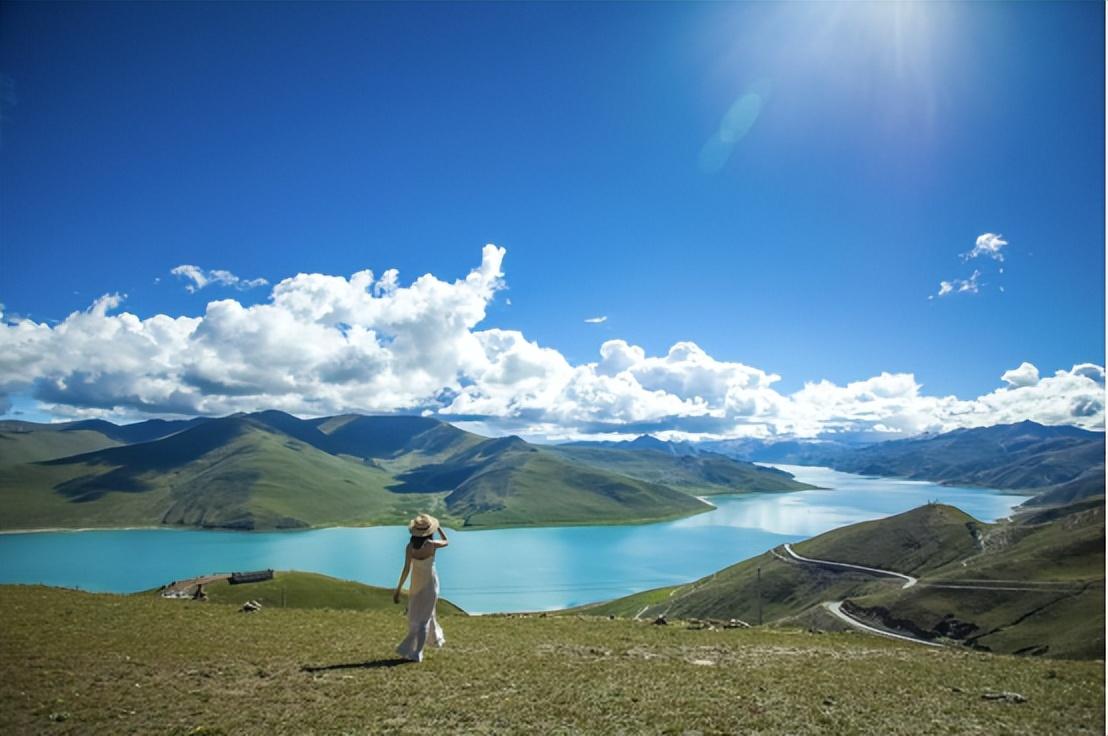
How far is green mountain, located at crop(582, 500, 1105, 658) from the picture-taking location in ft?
284

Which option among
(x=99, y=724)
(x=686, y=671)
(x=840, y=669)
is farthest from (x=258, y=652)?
(x=840, y=669)

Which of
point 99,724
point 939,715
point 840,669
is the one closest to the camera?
point 99,724

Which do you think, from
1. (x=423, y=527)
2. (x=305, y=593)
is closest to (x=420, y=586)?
(x=423, y=527)

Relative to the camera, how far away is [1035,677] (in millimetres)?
18484

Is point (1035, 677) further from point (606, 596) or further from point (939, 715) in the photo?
point (606, 596)

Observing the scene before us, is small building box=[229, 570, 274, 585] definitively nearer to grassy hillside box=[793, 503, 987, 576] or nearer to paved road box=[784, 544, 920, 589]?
paved road box=[784, 544, 920, 589]

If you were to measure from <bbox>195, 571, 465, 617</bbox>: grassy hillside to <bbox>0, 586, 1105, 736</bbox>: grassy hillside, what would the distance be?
1893 inches

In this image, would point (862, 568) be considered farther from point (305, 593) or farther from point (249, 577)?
point (249, 577)

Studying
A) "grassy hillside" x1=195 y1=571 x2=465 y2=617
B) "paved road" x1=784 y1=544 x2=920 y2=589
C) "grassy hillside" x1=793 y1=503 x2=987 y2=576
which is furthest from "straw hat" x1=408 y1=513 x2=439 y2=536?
"grassy hillside" x1=793 y1=503 x2=987 y2=576

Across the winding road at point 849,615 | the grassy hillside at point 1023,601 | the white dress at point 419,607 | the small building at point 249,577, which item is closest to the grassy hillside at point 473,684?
the white dress at point 419,607

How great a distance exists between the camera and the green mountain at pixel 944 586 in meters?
86.7

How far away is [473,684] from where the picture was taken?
44.7 ft

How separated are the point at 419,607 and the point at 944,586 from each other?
123 meters

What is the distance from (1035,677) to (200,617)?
2849 centimetres
